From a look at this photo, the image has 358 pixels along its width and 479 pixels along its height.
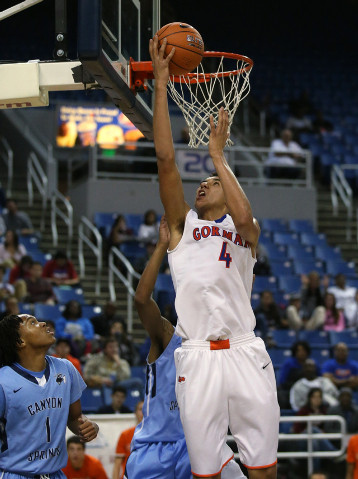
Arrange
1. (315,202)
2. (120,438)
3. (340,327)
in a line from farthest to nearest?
(315,202) → (340,327) → (120,438)

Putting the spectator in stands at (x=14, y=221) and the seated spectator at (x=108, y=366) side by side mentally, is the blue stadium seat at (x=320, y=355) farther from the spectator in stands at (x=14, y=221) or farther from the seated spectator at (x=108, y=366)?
the spectator in stands at (x=14, y=221)

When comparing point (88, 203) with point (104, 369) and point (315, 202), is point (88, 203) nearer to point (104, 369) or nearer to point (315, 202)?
point (315, 202)

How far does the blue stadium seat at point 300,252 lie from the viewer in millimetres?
13530

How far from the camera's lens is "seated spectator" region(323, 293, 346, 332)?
37.4 ft

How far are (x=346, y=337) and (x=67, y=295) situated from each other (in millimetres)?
4225

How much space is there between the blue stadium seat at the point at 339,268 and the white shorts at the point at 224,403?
9.98 metres

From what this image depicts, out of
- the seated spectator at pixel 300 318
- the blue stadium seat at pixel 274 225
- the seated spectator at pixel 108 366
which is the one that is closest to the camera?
the seated spectator at pixel 108 366

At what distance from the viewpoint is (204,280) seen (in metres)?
3.77

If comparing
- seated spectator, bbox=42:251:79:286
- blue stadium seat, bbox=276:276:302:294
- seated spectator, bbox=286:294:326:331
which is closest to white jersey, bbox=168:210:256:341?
seated spectator, bbox=286:294:326:331

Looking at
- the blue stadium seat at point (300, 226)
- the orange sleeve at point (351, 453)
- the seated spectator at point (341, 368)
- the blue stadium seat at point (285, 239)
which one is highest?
the blue stadium seat at point (300, 226)

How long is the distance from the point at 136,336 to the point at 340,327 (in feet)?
10.4

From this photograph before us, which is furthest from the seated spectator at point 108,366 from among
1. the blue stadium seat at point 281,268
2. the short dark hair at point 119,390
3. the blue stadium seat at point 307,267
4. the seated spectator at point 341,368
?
the blue stadium seat at point 307,267

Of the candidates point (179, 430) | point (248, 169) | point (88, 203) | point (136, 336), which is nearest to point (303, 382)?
point (136, 336)

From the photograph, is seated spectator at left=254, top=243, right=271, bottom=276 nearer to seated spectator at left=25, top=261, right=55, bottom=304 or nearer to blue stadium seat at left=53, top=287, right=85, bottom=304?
blue stadium seat at left=53, top=287, right=85, bottom=304
